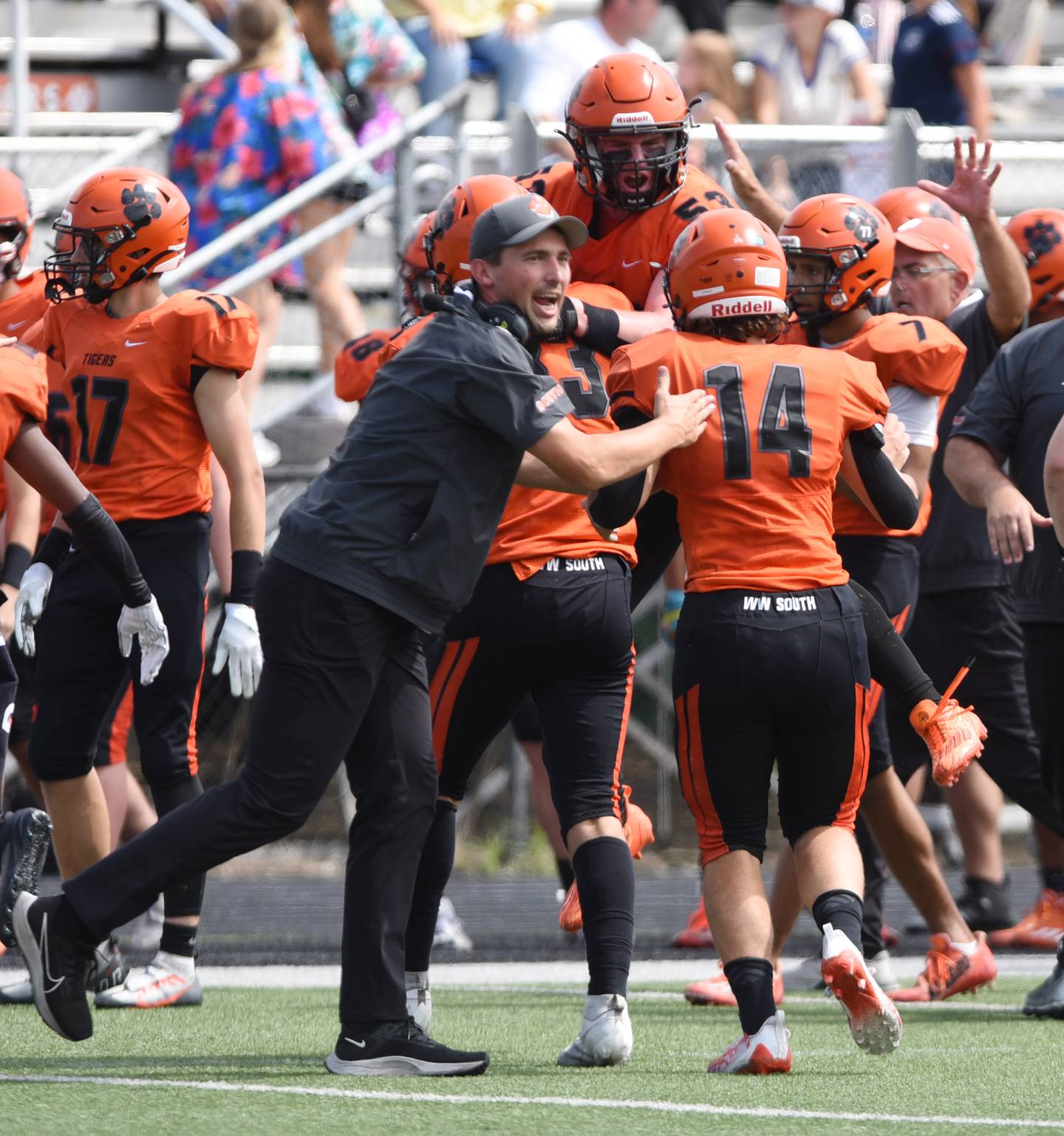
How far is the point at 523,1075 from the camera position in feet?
15.9

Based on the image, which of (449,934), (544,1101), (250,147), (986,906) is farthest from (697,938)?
(250,147)

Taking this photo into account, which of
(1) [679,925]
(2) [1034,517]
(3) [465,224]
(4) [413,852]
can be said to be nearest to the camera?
(4) [413,852]

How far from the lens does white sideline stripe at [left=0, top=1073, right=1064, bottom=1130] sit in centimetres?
421

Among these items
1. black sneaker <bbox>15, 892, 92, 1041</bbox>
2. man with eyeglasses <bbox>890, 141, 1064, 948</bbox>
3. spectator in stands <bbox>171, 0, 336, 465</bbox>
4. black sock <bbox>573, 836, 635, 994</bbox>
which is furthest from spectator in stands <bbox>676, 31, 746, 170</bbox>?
black sneaker <bbox>15, 892, 92, 1041</bbox>

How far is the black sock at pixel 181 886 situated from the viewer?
20.4ft

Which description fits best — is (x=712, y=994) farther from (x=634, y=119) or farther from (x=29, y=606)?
(x=634, y=119)

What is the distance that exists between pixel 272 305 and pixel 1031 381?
435 centimetres

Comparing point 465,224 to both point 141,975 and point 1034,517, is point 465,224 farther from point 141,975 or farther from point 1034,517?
point 141,975

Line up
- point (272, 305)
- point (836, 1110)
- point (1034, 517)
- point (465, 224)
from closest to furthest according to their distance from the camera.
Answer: point (836, 1110)
point (465, 224)
point (1034, 517)
point (272, 305)

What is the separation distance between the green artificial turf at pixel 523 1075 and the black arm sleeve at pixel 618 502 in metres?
1.23

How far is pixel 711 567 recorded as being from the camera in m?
4.93

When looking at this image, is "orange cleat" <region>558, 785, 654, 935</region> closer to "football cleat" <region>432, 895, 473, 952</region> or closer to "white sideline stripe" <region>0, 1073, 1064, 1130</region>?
"white sideline stripe" <region>0, 1073, 1064, 1130</region>

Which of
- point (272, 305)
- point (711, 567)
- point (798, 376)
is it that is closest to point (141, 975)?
point (711, 567)

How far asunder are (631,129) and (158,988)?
271cm
